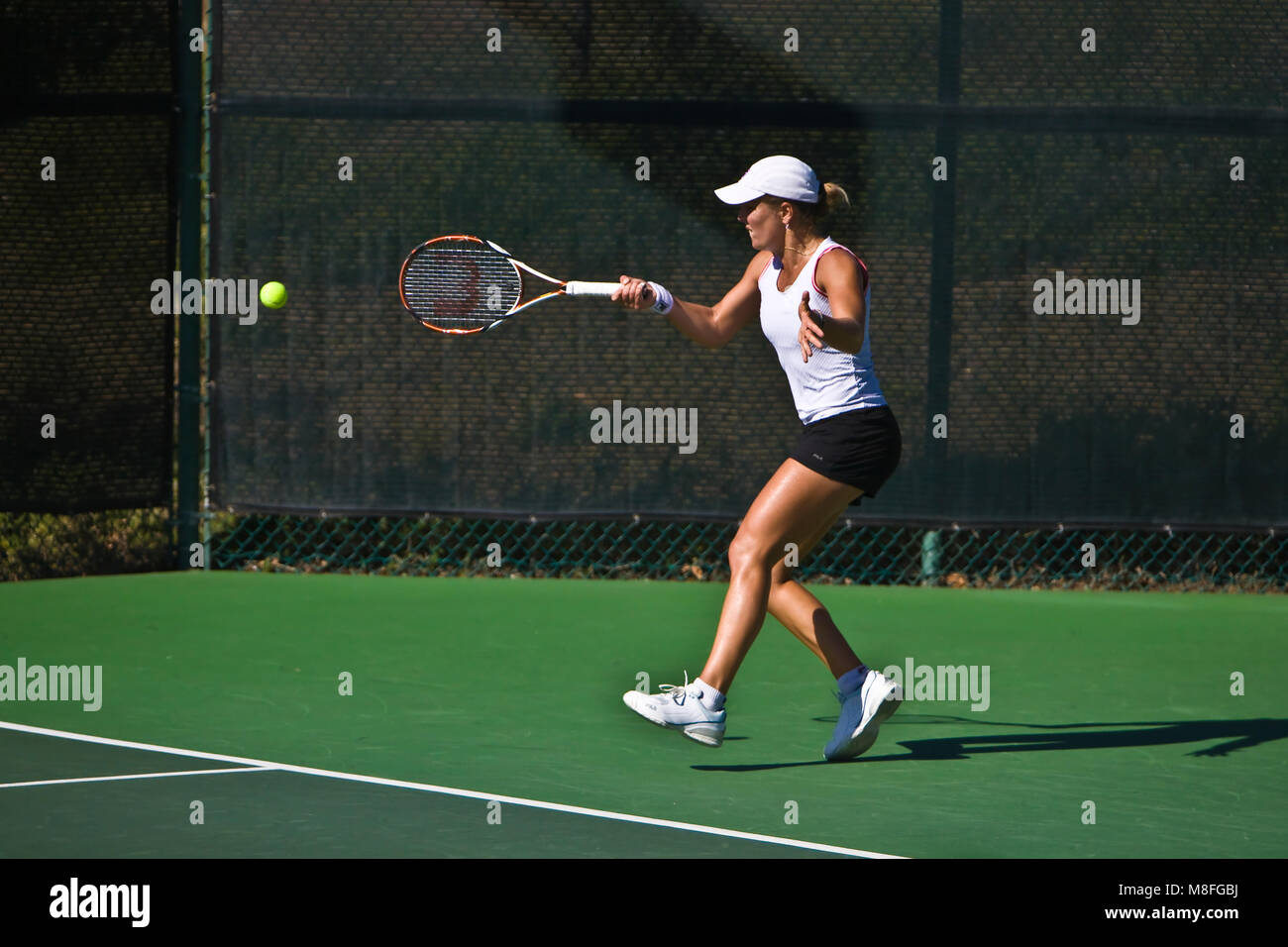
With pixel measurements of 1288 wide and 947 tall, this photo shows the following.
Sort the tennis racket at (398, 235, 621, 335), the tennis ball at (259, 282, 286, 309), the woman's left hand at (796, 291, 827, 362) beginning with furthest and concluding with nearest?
the tennis ball at (259, 282, 286, 309)
the tennis racket at (398, 235, 621, 335)
the woman's left hand at (796, 291, 827, 362)

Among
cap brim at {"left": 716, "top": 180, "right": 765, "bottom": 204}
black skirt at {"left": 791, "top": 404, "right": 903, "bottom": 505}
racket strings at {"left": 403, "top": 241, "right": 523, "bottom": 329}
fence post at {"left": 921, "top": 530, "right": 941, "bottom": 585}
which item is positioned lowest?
fence post at {"left": 921, "top": 530, "right": 941, "bottom": 585}

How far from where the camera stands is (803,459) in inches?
205

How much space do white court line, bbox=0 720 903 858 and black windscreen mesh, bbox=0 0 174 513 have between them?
271 cm

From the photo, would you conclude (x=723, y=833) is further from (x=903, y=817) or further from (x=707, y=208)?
(x=707, y=208)

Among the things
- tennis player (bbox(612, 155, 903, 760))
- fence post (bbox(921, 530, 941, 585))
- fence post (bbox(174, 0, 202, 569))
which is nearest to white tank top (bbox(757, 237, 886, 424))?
tennis player (bbox(612, 155, 903, 760))

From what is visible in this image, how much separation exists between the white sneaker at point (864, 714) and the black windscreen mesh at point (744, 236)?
2935mm

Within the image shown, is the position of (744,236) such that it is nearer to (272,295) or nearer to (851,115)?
(851,115)

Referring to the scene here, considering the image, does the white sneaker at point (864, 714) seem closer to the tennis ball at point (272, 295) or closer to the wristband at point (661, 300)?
the wristband at point (661, 300)

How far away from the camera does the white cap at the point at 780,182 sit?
5191 mm

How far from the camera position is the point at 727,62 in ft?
26.4

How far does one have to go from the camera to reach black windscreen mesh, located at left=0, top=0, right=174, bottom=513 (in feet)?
26.5

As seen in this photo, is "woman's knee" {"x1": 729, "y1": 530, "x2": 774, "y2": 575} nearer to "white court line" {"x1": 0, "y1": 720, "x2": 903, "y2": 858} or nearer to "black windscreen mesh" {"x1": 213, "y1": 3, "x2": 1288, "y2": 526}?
"white court line" {"x1": 0, "y1": 720, "x2": 903, "y2": 858}

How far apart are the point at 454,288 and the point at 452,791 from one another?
2237 mm

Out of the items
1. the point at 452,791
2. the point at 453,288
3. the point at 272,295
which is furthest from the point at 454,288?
the point at 452,791
